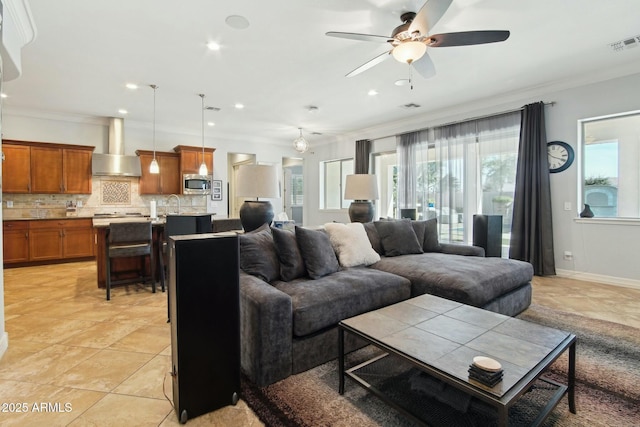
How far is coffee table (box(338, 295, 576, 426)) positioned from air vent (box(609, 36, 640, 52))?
3503mm

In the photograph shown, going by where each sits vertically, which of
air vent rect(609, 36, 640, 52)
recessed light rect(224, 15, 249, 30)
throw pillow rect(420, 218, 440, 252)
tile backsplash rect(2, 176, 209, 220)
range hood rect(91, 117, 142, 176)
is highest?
air vent rect(609, 36, 640, 52)

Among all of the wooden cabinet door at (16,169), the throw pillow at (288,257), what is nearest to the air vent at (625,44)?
the throw pillow at (288,257)

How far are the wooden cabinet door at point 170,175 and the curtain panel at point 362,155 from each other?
401 cm

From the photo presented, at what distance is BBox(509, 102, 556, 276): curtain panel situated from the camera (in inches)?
174

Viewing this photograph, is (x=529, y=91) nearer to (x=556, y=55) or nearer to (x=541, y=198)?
(x=556, y=55)

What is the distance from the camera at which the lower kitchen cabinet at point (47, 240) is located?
5.13 meters

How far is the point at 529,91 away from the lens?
4582 millimetres

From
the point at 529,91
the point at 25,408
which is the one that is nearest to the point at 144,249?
the point at 25,408

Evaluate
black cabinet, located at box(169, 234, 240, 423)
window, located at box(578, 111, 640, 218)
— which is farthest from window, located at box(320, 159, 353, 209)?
black cabinet, located at box(169, 234, 240, 423)

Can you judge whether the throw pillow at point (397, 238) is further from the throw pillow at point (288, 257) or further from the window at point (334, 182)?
the window at point (334, 182)

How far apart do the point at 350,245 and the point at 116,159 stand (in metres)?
5.37

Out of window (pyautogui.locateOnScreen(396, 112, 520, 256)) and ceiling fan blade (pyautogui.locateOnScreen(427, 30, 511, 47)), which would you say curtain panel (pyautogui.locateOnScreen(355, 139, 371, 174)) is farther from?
ceiling fan blade (pyautogui.locateOnScreen(427, 30, 511, 47))

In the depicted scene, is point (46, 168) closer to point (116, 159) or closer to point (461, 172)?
point (116, 159)

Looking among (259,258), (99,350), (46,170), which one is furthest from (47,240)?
(259,258)
